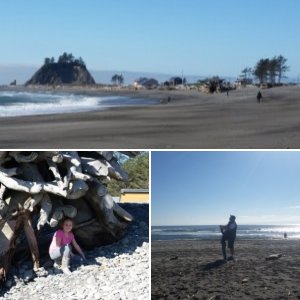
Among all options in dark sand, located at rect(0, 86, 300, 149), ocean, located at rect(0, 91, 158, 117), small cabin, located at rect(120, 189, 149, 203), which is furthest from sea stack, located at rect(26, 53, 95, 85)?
small cabin, located at rect(120, 189, 149, 203)

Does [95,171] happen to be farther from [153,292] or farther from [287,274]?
[287,274]

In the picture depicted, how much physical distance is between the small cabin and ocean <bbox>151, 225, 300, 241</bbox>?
0.44m

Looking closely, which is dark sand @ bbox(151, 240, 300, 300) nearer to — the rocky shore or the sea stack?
the rocky shore

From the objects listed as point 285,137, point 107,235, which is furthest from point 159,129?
point 107,235

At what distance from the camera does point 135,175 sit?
16.2 feet

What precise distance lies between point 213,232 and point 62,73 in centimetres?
14569

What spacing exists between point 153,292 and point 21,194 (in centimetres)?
127

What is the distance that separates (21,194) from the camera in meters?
4.65

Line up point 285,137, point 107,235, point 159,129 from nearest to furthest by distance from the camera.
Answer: point 107,235 < point 285,137 < point 159,129

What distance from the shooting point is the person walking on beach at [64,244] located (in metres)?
4.75

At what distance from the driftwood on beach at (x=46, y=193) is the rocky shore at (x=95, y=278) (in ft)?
0.41

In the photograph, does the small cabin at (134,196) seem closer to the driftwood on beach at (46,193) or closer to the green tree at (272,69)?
the driftwood on beach at (46,193)

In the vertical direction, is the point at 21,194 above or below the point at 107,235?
above

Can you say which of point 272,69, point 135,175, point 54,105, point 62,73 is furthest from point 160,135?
point 62,73
